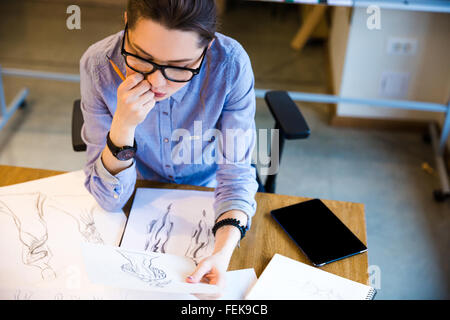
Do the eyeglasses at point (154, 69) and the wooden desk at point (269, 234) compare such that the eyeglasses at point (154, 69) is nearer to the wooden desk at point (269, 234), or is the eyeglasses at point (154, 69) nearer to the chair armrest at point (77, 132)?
the wooden desk at point (269, 234)

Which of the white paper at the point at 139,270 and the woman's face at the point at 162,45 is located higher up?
the woman's face at the point at 162,45

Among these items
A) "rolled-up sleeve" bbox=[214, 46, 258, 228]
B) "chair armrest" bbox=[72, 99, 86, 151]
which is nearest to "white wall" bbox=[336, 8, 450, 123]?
"rolled-up sleeve" bbox=[214, 46, 258, 228]

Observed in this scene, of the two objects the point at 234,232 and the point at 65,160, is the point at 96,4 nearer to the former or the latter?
the point at 65,160

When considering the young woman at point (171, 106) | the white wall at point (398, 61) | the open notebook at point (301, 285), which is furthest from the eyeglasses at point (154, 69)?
the white wall at point (398, 61)

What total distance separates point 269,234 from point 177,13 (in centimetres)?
51

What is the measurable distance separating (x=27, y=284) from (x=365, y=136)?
2.06 meters

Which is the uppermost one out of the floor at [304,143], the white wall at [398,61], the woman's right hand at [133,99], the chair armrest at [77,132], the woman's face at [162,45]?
the woman's face at [162,45]

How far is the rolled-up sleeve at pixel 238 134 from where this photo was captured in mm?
1069

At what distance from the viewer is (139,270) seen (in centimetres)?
88

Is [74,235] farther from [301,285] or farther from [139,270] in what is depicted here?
[301,285]

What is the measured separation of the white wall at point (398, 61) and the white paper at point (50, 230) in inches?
67.9

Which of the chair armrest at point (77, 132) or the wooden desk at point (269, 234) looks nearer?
the wooden desk at point (269, 234)

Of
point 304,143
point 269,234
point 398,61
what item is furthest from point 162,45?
point 398,61

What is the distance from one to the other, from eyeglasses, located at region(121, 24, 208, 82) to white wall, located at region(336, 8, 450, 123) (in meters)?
1.65
